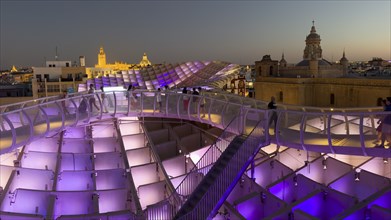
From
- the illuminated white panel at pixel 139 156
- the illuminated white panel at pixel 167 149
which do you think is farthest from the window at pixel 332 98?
the illuminated white panel at pixel 139 156

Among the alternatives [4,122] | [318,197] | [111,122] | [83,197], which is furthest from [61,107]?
[318,197]

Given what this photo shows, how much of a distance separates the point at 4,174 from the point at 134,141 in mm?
7444

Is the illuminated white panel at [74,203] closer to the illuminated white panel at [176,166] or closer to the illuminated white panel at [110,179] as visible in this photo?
the illuminated white panel at [110,179]

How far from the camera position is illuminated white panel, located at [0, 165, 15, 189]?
729 inches

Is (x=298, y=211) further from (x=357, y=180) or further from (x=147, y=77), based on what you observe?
(x=147, y=77)

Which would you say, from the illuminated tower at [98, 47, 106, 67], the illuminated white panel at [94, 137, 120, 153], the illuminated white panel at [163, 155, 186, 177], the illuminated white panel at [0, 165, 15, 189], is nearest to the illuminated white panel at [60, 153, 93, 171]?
the illuminated white panel at [94, 137, 120, 153]

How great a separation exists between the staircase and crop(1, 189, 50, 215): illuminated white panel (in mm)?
7316

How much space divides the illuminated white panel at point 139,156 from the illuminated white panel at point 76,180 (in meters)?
2.90

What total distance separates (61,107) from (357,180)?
13452 millimetres

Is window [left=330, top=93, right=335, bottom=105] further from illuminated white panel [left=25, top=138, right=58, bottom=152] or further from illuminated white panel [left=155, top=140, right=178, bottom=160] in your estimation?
illuminated white panel [left=25, top=138, right=58, bottom=152]

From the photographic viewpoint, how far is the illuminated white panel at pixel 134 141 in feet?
75.0

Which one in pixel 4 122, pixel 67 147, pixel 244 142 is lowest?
pixel 67 147

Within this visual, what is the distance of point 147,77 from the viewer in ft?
185

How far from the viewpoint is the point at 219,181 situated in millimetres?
12695
